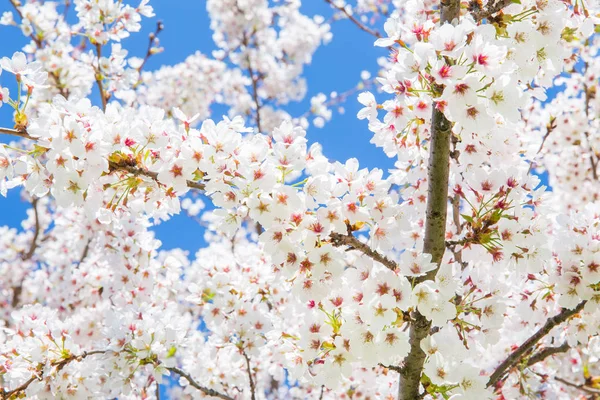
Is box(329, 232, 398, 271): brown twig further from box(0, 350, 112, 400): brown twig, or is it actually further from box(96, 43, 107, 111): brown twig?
box(96, 43, 107, 111): brown twig

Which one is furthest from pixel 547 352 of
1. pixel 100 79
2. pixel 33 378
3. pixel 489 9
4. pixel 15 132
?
pixel 100 79

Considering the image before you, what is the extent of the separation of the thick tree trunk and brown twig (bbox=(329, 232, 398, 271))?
20 cm

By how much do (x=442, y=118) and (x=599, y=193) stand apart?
6.23 metres

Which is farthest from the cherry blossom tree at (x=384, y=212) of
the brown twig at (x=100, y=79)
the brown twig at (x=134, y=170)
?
the brown twig at (x=100, y=79)

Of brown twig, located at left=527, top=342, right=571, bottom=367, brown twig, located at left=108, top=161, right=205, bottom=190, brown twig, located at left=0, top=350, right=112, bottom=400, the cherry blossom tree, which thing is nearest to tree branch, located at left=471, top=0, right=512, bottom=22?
the cherry blossom tree

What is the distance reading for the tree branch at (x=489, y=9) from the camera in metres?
2.25

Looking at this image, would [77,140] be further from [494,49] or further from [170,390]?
[170,390]

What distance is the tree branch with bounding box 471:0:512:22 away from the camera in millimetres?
2250

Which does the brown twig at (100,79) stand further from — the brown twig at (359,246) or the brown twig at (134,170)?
the brown twig at (359,246)

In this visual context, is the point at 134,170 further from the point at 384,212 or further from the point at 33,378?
the point at 33,378

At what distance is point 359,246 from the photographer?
2.31 metres

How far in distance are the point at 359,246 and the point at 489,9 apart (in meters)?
1.24

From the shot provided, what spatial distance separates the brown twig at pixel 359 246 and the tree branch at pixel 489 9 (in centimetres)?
116

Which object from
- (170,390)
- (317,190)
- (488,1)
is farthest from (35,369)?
(170,390)
